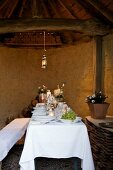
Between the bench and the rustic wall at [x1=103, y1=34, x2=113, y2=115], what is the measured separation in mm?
1611

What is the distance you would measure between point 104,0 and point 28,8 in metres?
2.05

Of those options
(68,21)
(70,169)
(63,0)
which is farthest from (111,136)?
(63,0)

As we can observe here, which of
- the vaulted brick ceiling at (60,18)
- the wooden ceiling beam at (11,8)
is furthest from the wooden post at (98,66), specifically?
the wooden ceiling beam at (11,8)

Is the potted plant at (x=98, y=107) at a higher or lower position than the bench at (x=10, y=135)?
higher

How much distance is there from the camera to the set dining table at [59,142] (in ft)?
10.9

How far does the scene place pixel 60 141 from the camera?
11.0ft

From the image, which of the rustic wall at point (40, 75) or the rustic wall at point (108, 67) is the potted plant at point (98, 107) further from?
the rustic wall at point (40, 75)

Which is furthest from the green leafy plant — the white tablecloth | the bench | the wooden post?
the wooden post

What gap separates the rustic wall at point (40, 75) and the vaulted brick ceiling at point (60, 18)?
3.09 ft

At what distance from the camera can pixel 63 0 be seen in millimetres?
5730

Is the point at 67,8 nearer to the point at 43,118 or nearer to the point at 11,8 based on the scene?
the point at 11,8

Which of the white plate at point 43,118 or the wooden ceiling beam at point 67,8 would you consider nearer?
the white plate at point 43,118

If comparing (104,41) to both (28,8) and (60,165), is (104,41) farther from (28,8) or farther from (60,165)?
(60,165)

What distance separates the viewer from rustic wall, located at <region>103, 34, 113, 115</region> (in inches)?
213
